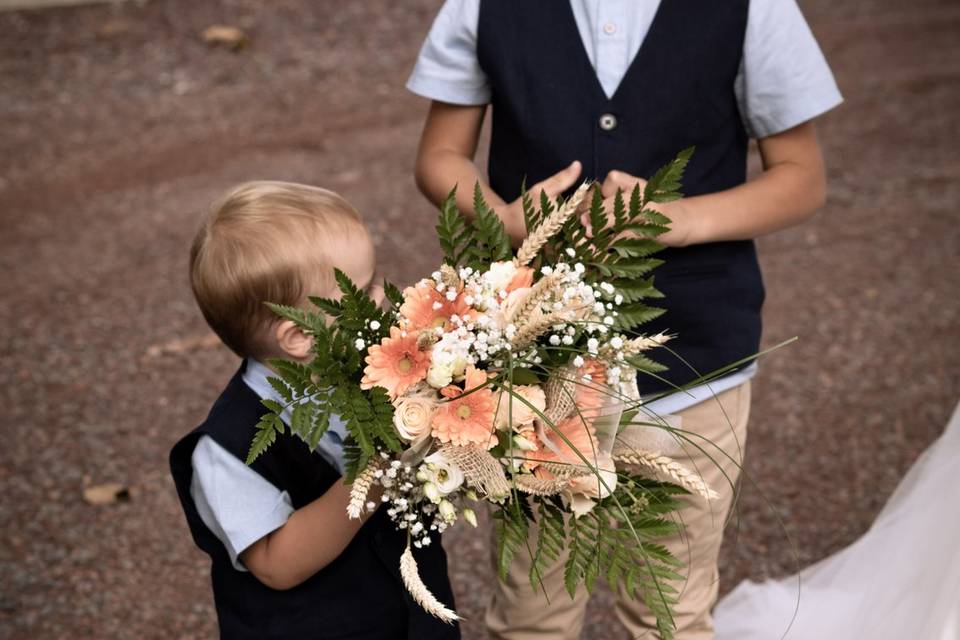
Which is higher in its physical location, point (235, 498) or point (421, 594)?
point (421, 594)

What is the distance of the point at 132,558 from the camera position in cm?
371

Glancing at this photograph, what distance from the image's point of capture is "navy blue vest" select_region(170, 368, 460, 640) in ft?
6.64

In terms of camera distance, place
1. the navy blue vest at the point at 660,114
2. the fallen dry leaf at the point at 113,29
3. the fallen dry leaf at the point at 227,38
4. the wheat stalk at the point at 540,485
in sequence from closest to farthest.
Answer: the wheat stalk at the point at 540,485
the navy blue vest at the point at 660,114
the fallen dry leaf at the point at 227,38
the fallen dry leaf at the point at 113,29

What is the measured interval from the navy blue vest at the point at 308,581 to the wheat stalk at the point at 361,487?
0.37 m

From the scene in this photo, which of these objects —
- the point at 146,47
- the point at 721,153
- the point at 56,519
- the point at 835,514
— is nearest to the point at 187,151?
the point at 146,47

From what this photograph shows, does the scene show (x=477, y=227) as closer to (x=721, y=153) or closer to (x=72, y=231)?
(x=721, y=153)

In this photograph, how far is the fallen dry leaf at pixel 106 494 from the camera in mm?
3943

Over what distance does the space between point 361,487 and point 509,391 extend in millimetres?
250

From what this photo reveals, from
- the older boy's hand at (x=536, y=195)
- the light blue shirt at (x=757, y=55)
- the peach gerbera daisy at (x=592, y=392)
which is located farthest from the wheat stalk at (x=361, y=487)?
the light blue shirt at (x=757, y=55)

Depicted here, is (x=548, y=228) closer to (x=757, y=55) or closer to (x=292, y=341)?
(x=292, y=341)

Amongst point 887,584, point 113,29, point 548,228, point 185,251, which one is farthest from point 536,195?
point 113,29

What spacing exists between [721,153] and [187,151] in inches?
188

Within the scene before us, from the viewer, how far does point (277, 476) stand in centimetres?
201

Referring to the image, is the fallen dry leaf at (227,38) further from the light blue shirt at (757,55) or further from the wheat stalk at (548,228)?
the wheat stalk at (548,228)
